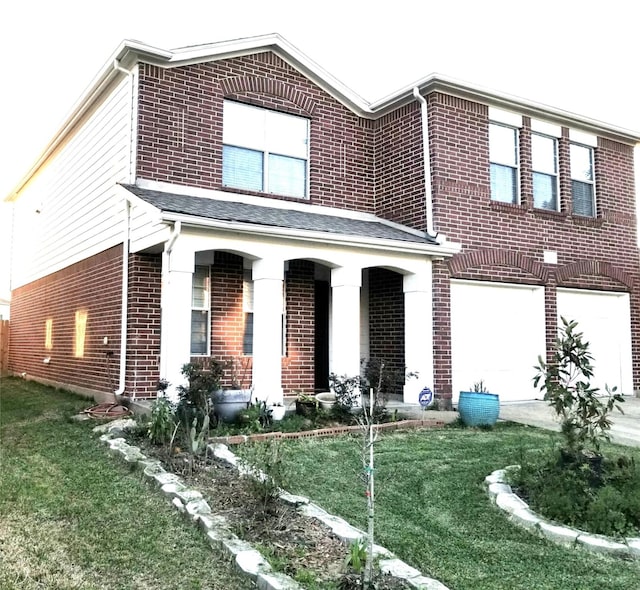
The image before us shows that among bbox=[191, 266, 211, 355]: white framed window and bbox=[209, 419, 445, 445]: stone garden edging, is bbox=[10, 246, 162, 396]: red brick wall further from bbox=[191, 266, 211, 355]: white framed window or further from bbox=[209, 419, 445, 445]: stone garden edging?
bbox=[209, 419, 445, 445]: stone garden edging

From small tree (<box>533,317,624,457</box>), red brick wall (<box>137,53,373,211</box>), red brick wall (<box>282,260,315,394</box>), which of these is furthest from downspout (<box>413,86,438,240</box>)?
small tree (<box>533,317,624,457</box>)

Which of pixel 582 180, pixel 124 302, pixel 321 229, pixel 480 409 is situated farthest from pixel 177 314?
pixel 582 180

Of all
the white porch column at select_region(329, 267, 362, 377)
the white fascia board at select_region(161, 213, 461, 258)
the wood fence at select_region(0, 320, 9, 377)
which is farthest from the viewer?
the wood fence at select_region(0, 320, 9, 377)

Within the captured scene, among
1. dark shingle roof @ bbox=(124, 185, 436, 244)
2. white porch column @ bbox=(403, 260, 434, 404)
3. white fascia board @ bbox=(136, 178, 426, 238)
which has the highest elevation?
white fascia board @ bbox=(136, 178, 426, 238)

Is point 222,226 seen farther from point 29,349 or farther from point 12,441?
point 29,349

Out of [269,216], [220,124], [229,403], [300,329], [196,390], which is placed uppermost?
[220,124]

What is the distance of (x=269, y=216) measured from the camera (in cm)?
949

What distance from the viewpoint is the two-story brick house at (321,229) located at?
369 inches

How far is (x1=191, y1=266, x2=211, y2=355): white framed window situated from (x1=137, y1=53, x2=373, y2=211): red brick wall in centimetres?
154

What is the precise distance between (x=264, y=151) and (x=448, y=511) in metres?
7.76

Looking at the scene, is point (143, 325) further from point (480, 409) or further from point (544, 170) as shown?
point (544, 170)

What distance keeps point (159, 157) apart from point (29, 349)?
8660 millimetres

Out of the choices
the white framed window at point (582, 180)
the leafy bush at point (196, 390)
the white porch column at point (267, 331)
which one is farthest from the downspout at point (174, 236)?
the white framed window at point (582, 180)

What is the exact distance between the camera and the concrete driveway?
27.0 ft
